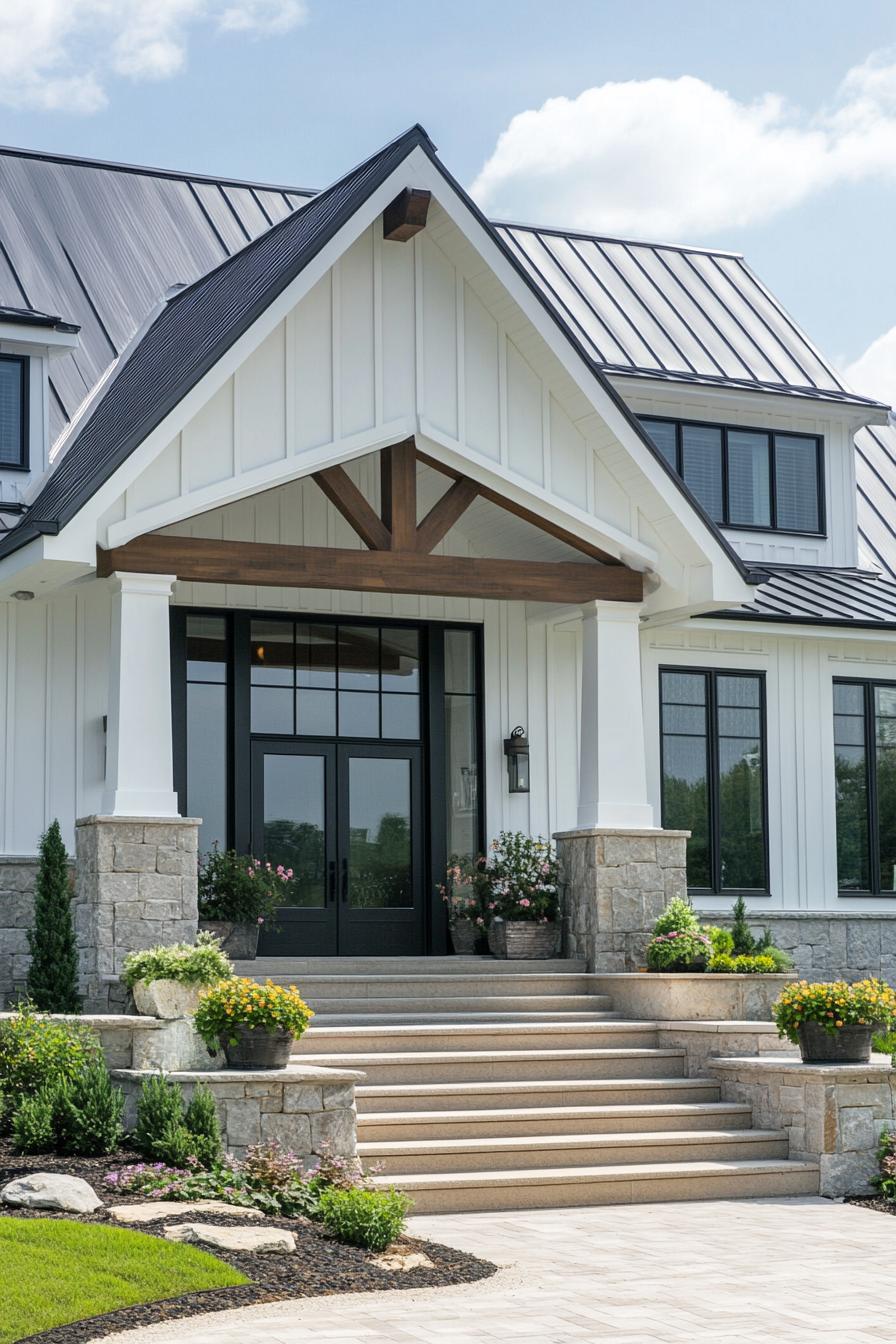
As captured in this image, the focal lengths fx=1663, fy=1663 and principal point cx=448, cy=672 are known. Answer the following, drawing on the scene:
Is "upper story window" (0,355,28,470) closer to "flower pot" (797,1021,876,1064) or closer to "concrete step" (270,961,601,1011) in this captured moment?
"concrete step" (270,961,601,1011)

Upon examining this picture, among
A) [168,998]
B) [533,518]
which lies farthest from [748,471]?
[168,998]

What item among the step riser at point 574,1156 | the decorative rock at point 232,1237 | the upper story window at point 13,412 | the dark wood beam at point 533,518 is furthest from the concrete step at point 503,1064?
the upper story window at point 13,412

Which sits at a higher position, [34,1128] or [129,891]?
[129,891]

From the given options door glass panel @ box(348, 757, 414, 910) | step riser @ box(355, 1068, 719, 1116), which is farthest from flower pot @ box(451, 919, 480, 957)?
step riser @ box(355, 1068, 719, 1116)

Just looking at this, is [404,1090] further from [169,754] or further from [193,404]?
[193,404]

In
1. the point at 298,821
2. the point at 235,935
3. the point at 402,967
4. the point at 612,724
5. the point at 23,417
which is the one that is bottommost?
the point at 402,967

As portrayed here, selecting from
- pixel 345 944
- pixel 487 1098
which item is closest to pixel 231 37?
pixel 345 944

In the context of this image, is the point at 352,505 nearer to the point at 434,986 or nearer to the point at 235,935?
the point at 235,935

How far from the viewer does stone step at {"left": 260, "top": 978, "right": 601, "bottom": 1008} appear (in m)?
12.8

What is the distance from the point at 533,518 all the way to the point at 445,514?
0.88 metres

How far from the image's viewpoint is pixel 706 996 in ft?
41.8

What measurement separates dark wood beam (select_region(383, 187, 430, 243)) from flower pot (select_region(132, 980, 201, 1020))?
6123 millimetres

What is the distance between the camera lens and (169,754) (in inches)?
496

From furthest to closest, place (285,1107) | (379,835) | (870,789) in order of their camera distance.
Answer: (870,789), (379,835), (285,1107)
